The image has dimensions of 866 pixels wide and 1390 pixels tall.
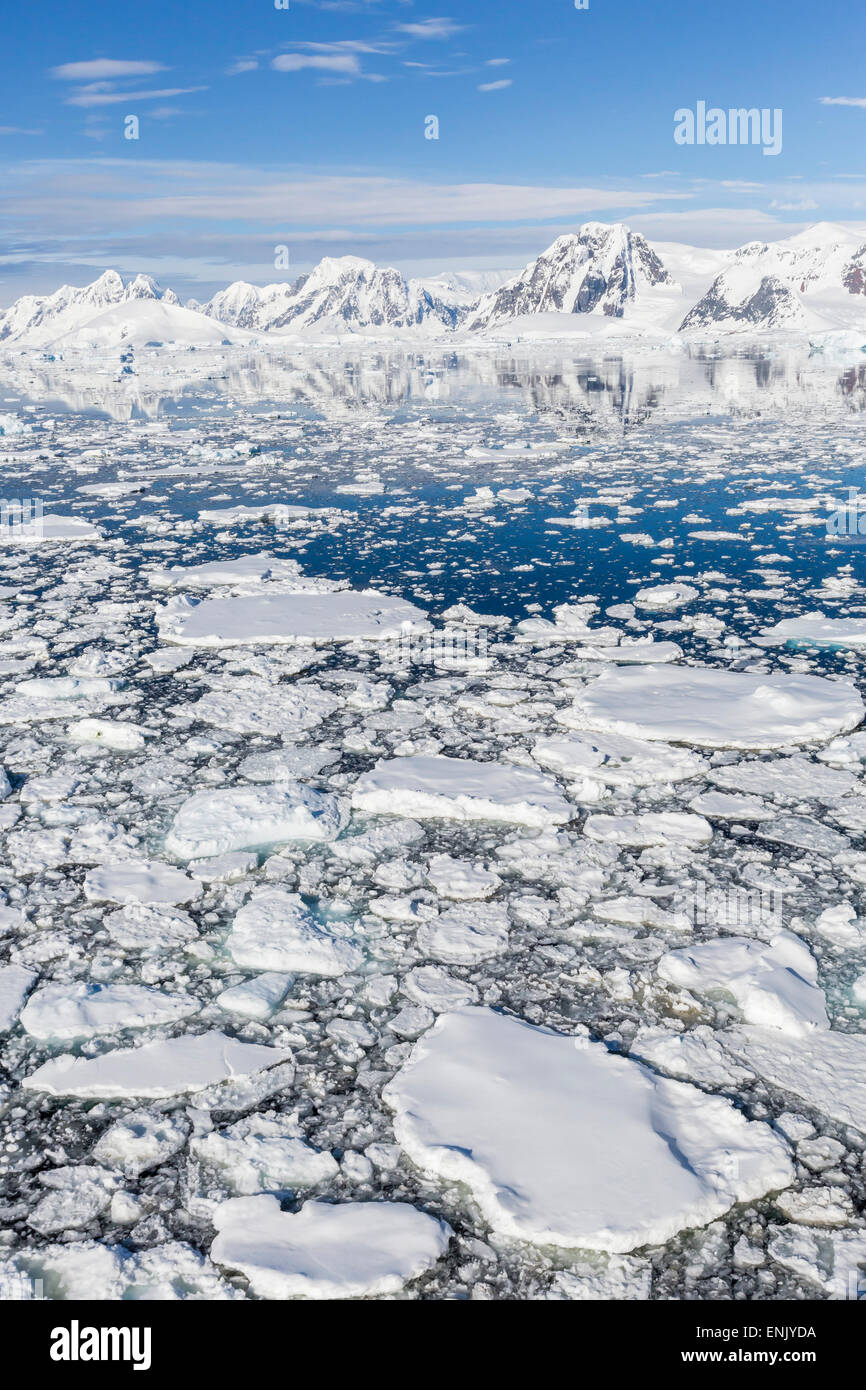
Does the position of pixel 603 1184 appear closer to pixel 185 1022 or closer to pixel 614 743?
pixel 185 1022

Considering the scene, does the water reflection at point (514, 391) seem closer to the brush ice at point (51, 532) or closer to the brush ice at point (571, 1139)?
the brush ice at point (51, 532)

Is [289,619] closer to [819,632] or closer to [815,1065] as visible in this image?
[819,632]

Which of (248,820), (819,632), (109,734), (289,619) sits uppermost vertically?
(289,619)

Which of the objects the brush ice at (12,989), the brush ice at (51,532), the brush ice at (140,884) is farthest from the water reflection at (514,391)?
the brush ice at (12,989)

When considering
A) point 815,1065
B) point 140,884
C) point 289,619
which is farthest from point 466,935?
point 289,619

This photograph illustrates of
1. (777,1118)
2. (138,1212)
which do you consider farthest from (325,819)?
(777,1118)

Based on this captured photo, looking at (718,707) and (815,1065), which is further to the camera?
(718,707)
